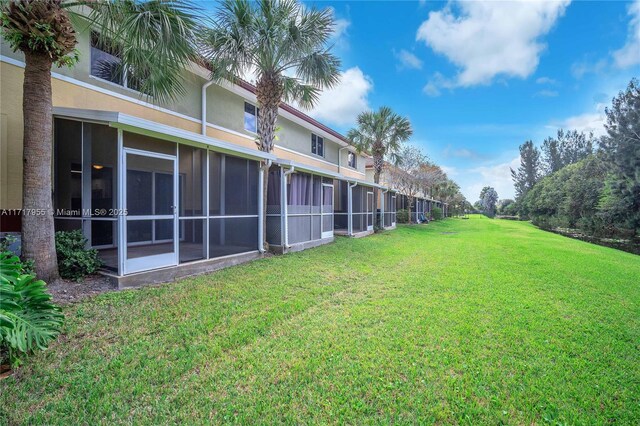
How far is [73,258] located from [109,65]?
217 inches

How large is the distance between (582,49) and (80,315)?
22986mm

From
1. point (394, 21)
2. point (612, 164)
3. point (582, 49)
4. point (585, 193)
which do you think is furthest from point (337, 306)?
point (585, 193)

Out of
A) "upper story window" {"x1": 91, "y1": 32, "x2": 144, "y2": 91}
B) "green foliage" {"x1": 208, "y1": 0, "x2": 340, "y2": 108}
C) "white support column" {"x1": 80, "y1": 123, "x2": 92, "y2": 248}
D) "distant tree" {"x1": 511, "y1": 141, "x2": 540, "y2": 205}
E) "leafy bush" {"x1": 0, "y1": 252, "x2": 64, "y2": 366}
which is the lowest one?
"leafy bush" {"x1": 0, "y1": 252, "x2": 64, "y2": 366}

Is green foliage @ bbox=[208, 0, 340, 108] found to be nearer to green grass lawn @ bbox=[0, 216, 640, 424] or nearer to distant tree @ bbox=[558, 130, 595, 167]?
green grass lawn @ bbox=[0, 216, 640, 424]

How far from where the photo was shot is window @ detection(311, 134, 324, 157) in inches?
705

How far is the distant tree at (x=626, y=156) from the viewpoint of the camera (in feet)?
62.8

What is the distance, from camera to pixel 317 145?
18.4 metres

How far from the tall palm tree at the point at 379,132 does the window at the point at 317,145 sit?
2.02 m

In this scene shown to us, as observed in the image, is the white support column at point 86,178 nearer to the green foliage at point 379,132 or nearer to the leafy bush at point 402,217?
the green foliage at point 379,132

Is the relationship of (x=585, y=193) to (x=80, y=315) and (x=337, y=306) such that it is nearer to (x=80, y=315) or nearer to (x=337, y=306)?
(x=337, y=306)

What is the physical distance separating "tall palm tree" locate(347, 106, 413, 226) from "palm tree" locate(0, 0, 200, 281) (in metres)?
14.5

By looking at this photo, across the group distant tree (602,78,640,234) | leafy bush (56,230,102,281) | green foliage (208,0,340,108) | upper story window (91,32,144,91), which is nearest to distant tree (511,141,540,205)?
distant tree (602,78,640,234)

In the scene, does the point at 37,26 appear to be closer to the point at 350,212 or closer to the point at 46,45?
the point at 46,45

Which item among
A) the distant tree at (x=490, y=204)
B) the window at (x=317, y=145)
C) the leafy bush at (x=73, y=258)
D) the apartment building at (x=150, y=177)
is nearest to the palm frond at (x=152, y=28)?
the apartment building at (x=150, y=177)
